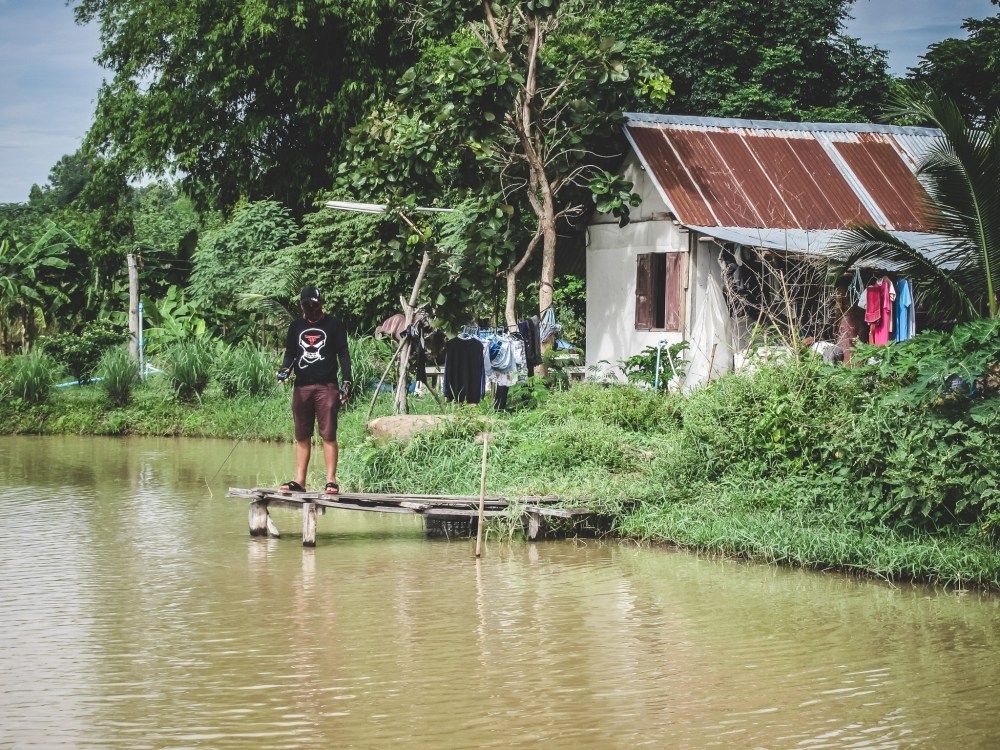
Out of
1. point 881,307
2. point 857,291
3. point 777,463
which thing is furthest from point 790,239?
point 777,463

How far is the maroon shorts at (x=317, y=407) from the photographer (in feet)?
34.4

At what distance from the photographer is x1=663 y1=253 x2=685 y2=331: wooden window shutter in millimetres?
16266

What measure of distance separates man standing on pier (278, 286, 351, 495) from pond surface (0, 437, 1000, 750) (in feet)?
2.76

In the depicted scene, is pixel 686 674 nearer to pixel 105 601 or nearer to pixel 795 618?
pixel 795 618

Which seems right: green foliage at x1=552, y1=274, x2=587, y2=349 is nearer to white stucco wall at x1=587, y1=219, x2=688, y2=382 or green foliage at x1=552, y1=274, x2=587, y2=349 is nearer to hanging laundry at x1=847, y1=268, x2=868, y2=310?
white stucco wall at x1=587, y1=219, x2=688, y2=382

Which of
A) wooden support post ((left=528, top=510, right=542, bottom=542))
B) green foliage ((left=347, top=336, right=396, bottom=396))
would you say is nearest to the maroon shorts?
wooden support post ((left=528, top=510, right=542, bottom=542))

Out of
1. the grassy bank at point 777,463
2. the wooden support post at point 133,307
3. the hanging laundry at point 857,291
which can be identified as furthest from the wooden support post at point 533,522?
the wooden support post at point 133,307

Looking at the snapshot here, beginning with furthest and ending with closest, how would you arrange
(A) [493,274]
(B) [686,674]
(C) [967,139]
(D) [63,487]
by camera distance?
1. (A) [493,274]
2. (D) [63,487]
3. (C) [967,139]
4. (B) [686,674]

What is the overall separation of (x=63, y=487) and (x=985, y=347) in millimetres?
9952

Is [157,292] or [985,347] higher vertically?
[157,292]

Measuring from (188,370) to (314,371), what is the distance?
9.60 meters

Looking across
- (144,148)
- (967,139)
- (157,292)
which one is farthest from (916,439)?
(144,148)

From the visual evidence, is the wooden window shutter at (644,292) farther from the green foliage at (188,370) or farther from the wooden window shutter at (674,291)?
the green foliage at (188,370)

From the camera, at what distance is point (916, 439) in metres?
8.89
